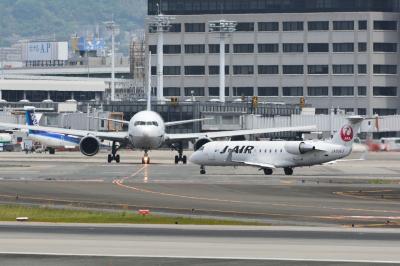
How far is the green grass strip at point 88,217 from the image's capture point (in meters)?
54.2

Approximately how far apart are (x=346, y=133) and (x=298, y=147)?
12.9ft

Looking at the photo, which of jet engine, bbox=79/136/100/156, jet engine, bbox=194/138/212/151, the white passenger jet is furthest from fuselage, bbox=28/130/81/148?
the white passenger jet

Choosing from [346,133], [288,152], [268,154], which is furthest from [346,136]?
[268,154]

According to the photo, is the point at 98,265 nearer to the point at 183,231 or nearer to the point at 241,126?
the point at 183,231

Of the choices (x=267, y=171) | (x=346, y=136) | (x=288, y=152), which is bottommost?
(x=267, y=171)

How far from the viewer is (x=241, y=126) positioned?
16688 centimetres

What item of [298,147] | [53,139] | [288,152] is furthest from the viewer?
[53,139]

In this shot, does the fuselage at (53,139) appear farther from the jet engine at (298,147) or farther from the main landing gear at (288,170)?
the jet engine at (298,147)

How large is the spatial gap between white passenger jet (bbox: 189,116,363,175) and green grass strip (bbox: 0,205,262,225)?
3500cm

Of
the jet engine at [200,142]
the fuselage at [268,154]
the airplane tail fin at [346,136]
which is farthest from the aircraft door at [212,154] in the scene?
the jet engine at [200,142]

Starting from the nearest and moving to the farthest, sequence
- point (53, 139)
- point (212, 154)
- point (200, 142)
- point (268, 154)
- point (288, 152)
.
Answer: point (288, 152) → point (268, 154) → point (212, 154) → point (200, 142) → point (53, 139)

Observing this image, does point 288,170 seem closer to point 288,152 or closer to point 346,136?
point 288,152

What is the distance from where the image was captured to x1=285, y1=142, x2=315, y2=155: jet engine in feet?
307

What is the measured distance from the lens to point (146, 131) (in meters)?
112
